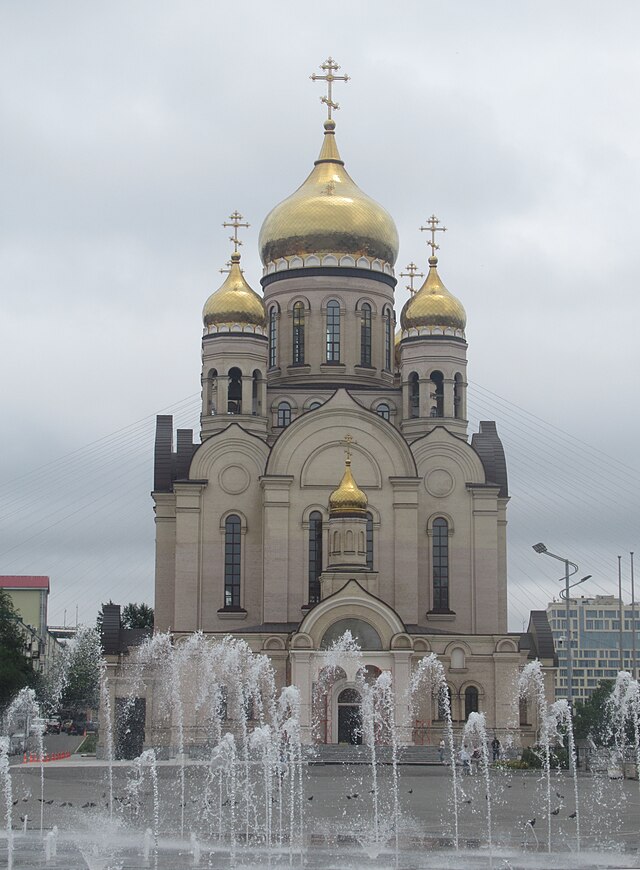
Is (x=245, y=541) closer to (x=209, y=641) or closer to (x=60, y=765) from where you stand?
(x=209, y=641)

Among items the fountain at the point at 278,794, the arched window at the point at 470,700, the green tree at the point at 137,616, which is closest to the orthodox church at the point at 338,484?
the arched window at the point at 470,700

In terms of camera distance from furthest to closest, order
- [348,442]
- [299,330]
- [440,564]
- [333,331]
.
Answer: [299,330] < [333,331] < [440,564] < [348,442]

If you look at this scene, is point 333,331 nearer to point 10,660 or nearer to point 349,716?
point 349,716

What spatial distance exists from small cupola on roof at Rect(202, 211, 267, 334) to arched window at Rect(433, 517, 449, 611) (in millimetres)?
9303

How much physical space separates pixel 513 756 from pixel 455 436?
37.8ft

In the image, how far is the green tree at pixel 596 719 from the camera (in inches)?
2475

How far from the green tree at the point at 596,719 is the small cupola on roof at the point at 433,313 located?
16361 millimetres

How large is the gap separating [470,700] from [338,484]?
8.21 metres

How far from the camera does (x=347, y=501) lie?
5175 cm

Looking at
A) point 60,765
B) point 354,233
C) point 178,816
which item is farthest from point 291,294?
point 178,816

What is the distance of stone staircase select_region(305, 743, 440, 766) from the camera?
4644cm

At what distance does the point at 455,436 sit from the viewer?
56.0m

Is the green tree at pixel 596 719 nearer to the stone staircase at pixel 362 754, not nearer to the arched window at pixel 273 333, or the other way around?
the stone staircase at pixel 362 754

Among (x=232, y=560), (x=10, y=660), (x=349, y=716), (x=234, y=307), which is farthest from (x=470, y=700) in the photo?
(x=10, y=660)
